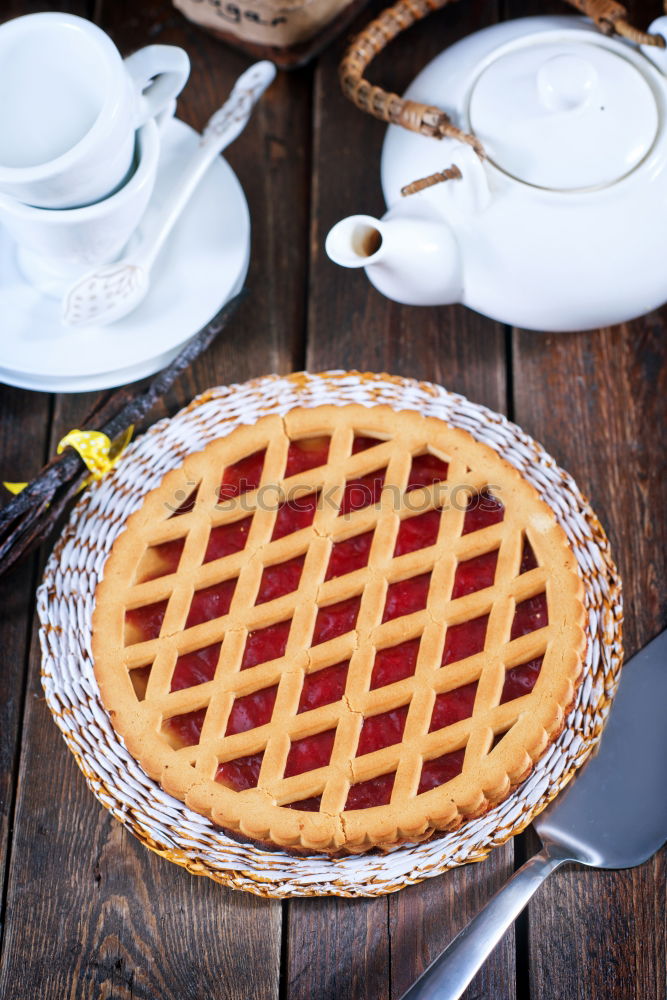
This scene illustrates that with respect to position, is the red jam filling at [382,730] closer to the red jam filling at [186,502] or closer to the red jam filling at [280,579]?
the red jam filling at [280,579]

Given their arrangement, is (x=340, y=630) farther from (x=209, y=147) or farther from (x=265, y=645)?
(x=209, y=147)

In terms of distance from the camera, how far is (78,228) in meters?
0.84

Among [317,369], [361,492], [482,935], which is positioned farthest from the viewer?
[317,369]

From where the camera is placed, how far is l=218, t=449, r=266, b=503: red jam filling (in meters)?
0.89

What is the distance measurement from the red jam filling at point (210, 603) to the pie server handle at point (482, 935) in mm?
351

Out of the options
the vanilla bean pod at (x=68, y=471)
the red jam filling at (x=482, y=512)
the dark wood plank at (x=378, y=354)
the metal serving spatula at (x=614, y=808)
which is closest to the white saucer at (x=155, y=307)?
the vanilla bean pod at (x=68, y=471)

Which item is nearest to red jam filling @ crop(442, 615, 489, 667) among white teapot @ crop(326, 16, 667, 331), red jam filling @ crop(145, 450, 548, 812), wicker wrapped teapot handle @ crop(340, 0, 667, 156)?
red jam filling @ crop(145, 450, 548, 812)

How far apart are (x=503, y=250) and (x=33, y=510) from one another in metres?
0.52

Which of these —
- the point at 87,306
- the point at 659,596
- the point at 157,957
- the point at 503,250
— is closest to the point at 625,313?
the point at 503,250

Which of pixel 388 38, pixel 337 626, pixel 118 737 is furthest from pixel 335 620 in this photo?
pixel 388 38

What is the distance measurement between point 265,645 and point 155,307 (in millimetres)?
375

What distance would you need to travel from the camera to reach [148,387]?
0.95m

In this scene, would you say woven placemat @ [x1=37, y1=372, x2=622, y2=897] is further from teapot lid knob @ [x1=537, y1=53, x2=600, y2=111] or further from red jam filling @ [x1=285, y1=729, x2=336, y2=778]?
teapot lid knob @ [x1=537, y1=53, x2=600, y2=111]

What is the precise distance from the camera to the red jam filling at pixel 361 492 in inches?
34.5
